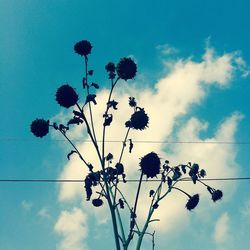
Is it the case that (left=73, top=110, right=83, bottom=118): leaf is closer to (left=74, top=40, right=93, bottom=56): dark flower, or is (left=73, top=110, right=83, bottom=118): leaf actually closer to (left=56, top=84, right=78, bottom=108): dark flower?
(left=56, top=84, right=78, bottom=108): dark flower

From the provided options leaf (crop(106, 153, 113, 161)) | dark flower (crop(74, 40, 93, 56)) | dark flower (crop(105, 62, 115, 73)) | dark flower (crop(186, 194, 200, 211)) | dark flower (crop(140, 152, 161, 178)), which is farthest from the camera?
dark flower (crop(105, 62, 115, 73))

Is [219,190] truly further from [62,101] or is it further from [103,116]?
[62,101]

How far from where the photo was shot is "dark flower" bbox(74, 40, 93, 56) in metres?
7.77

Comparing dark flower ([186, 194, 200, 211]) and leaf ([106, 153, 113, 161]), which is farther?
leaf ([106, 153, 113, 161])

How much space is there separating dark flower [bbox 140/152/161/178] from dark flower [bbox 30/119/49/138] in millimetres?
1826

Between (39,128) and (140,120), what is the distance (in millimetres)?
1764

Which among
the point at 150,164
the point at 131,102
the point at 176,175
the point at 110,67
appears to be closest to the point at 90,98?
the point at 131,102

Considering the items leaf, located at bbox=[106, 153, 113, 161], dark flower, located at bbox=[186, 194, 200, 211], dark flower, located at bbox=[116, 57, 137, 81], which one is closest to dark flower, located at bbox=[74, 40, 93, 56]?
dark flower, located at bbox=[116, 57, 137, 81]

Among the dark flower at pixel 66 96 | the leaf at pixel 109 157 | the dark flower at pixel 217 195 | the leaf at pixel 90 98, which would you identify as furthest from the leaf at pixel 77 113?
the dark flower at pixel 217 195

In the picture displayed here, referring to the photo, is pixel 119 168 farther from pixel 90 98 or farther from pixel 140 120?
pixel 90 98

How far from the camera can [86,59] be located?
784 centimetres

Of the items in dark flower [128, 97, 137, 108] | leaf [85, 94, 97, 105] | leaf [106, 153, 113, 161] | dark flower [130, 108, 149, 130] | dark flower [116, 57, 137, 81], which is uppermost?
dark flower [116, 57, 137, 81]

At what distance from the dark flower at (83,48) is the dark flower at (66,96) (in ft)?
2.72

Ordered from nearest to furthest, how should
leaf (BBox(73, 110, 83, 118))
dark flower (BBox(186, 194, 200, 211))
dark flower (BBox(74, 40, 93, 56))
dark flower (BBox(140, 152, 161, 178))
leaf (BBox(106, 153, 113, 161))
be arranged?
dark flower (BBox(140, 152, 161, 178)) → dark flower (BBox(186, 194, 200, 211)) → leaf (BBox(73, 110, 83, 118)) → leaf (BBox(106, 153, 113, 161)) → dark flower (BBox(74, 40, 93, 56))
